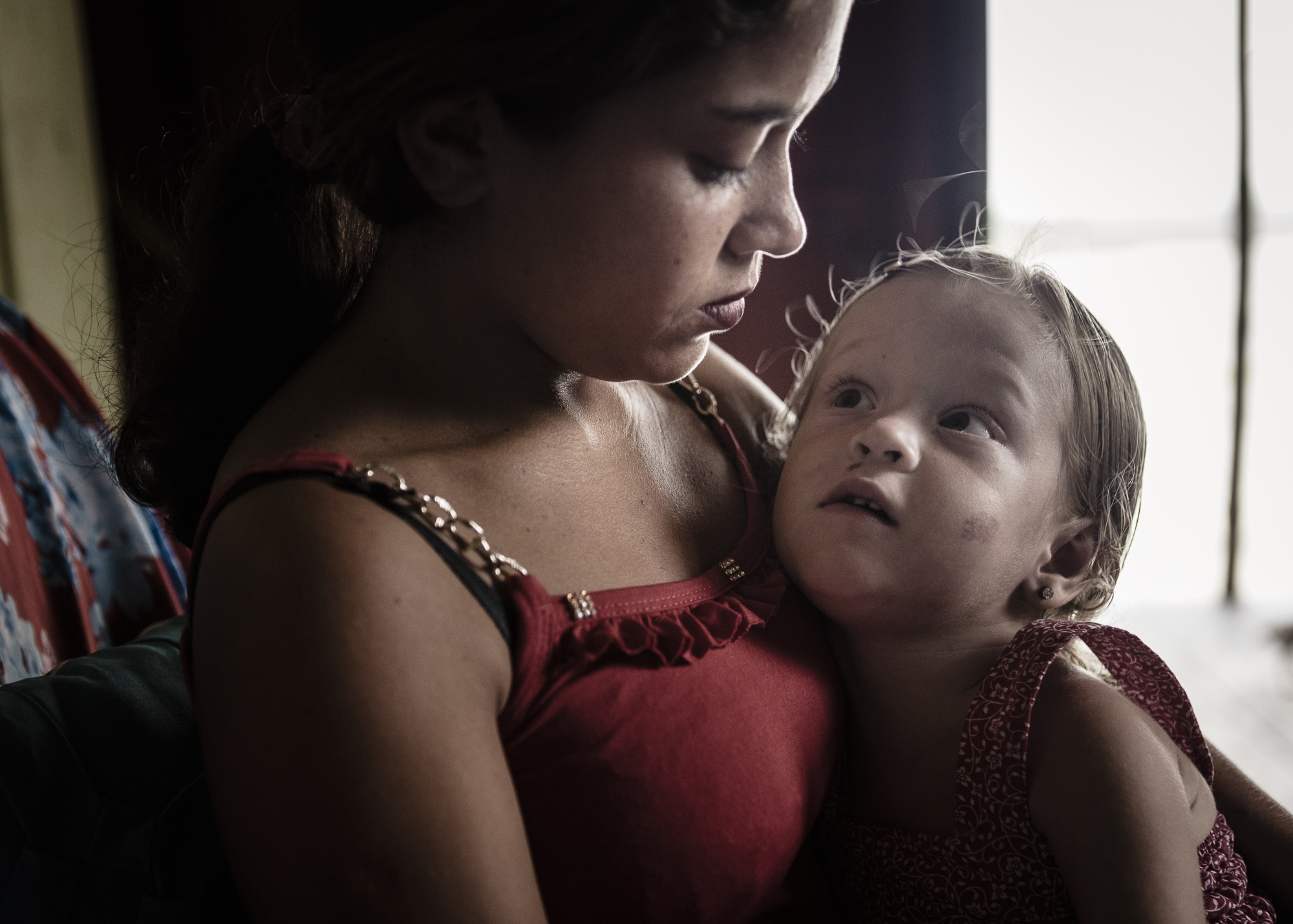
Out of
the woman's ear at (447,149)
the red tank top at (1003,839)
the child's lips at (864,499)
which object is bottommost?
the red tank top at (1003,839)

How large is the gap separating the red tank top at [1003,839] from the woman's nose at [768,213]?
496 mm

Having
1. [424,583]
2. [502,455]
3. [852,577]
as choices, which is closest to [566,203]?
[502,455]

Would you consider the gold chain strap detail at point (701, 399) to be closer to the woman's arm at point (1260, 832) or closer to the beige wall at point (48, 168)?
the woman's arm at point (1260, 832)

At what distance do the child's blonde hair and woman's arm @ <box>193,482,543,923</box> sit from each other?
2.18ft

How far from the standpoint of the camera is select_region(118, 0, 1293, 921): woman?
2.18 ft

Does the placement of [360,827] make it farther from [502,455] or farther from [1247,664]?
[1247,664]

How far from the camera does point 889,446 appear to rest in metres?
1.01

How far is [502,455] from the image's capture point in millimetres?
908

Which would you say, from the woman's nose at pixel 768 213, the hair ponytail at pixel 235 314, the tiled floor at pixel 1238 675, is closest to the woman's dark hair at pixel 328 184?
the hair ponytail at pixel 235 314

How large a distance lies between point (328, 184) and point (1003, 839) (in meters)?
0.94

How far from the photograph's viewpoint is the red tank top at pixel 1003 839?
94 centimetres

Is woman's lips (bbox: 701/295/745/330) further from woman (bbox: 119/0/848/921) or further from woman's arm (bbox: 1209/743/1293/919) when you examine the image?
woman's arm (bbox: 1209/743/1293/919)

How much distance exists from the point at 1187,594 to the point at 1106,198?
175 cm

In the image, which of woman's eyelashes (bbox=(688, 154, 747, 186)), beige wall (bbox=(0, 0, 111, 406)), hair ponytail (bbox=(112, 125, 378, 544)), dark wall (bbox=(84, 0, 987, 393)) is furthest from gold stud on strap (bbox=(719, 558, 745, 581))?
beige wall (bbox=(0, 0, 111, 406))
